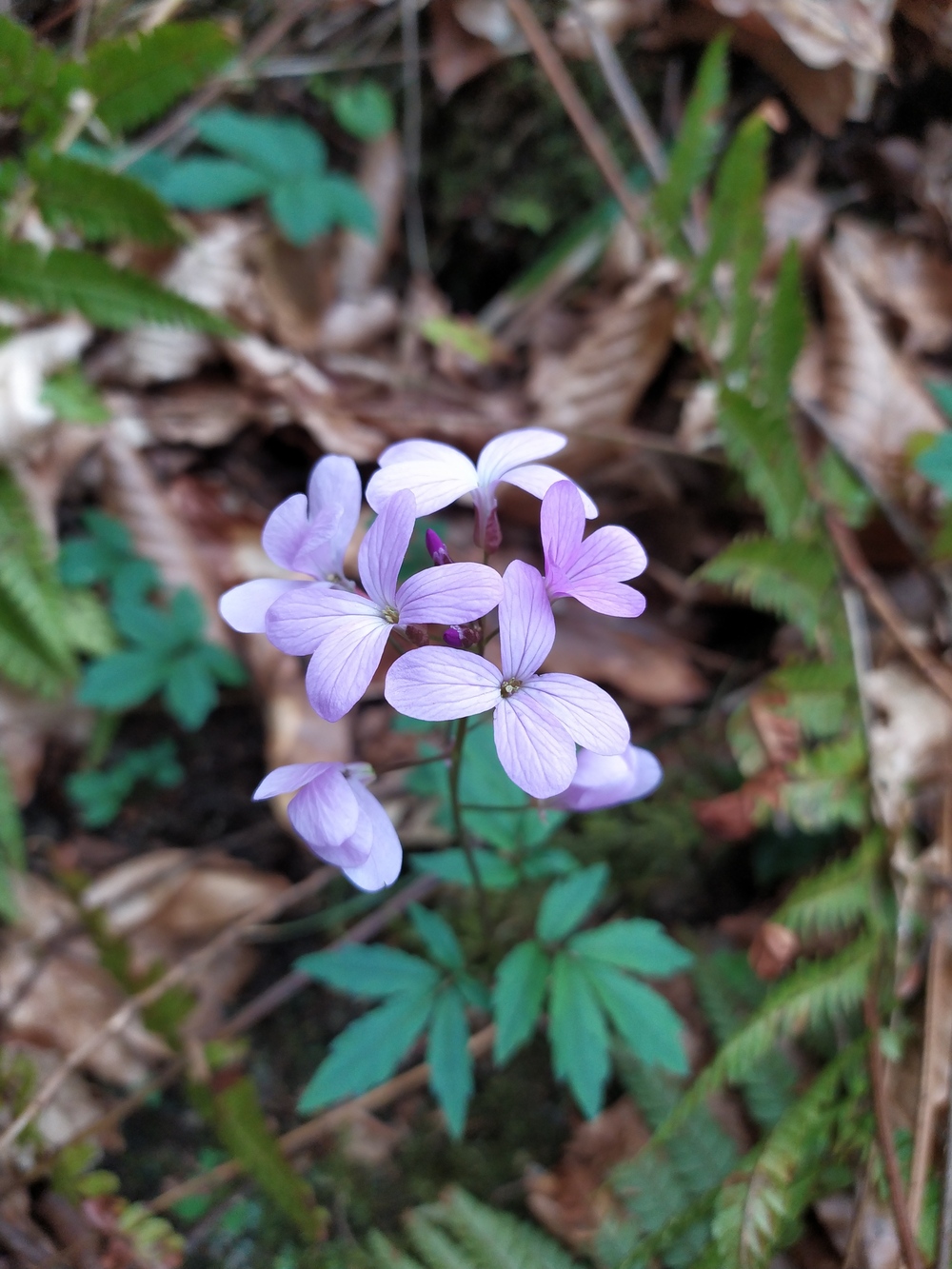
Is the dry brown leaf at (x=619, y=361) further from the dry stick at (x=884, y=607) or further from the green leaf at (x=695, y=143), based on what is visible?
the dry stick at (x=884, y=607)

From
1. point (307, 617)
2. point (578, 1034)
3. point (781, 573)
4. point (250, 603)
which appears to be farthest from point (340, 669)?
point (781, 573)

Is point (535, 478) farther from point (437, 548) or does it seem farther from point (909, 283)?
point (909, 283)

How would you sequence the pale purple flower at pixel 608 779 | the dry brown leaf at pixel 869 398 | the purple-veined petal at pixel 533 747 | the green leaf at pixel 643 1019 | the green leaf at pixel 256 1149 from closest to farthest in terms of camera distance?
1. the purple-veined petal at pixel 533 747
2. the pale purple flower at pixel 608 779
3. the green leaf at pixel 643 1019
4. the green leaf at pixel 256 1149
5. the dry brown leaf at pixel 869 398


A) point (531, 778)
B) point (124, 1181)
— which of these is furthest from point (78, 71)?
point (124, 1181)

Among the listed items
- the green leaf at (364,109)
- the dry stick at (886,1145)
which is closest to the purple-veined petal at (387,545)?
the dry stick at (886,1145)

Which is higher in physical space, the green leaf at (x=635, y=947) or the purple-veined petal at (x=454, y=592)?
the purple-veined petal at (x=454, y=592)

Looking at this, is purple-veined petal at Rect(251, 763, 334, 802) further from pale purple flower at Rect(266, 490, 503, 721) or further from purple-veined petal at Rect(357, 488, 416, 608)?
purple-veined petal at Rect(357, 488, 416, 608)

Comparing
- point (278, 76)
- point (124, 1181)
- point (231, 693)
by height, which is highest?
point (278, 76)

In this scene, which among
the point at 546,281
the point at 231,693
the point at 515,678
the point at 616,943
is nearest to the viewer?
the point at 515,678

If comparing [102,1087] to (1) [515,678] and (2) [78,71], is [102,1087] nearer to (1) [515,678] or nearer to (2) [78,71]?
(1) [515,678]
